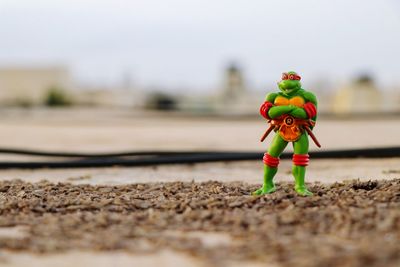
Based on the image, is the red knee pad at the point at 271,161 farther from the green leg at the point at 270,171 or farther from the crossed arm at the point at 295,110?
the crossed arm at the point at 295,110

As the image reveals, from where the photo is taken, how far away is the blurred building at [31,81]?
147 feet

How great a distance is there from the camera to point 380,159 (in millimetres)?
9578

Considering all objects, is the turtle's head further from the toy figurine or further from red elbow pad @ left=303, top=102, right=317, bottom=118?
red elbow pad @ left=303, top=102, right=317, bottom=118

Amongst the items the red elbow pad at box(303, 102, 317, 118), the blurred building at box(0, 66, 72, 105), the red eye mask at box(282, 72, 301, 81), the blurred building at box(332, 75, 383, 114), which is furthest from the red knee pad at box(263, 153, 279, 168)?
the blurred building at box(0, 66, 72, 105)

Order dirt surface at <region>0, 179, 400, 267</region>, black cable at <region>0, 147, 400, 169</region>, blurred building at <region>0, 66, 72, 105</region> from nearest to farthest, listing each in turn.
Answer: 1. dirt surface at <region>0, 179, 400, 267</region>
2. black cable at <region>0, 147, 400, 169</region>
3. blurred building at <region>0, 66, 72, 105</region>

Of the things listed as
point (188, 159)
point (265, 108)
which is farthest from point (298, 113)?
point (188, 159)

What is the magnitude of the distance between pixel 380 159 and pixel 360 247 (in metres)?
5.95

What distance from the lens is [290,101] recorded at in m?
5.77

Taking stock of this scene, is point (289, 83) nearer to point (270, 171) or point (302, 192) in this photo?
point (270, 171)

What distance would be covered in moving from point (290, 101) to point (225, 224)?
1.58 metres

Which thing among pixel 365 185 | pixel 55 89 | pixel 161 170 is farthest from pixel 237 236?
pixel 55 89

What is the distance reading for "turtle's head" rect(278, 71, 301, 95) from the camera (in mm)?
5781

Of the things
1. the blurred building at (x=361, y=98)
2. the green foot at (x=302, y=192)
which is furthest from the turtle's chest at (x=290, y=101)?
the blurred building at (x=361, y=98)

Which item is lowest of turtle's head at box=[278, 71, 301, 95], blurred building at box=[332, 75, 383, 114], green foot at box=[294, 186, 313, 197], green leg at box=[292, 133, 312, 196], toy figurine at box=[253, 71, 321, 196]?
green foot at box=[294, 186, 313, 197]
